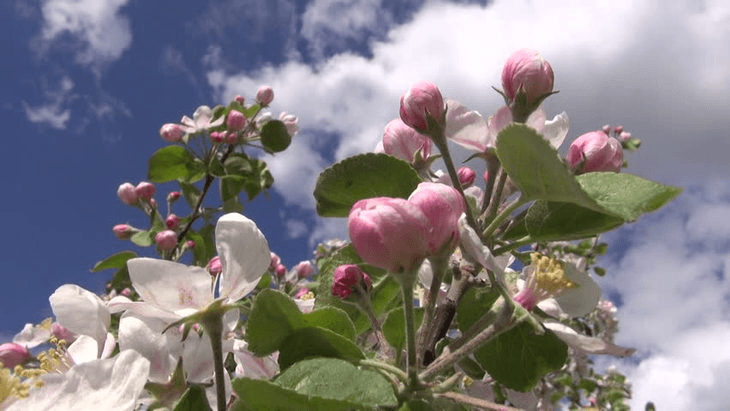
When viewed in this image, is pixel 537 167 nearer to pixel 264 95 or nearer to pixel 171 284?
pixel 171 284

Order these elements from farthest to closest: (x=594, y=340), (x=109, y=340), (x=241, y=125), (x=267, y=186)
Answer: (x=267, y=186), (x=241, y=125), (x=109, y=340), (x=594, y=340)

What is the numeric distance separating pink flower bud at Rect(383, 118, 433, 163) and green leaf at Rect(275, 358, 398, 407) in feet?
1.70

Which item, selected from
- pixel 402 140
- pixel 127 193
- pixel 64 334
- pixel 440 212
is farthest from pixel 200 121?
pixel 440 212

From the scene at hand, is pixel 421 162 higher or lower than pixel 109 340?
higher

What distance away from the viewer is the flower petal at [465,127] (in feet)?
3.40

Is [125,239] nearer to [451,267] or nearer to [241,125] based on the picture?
[241,125]

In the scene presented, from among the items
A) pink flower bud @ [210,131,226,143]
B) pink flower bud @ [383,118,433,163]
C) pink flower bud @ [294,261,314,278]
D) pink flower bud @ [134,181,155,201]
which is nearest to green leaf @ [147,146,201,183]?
pink flower bud @ [134,181,155,201]

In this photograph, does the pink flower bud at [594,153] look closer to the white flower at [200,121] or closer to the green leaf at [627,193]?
the green leaf at [627,193]

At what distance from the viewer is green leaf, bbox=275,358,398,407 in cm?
66

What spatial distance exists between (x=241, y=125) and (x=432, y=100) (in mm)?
2395

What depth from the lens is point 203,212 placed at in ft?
11.5

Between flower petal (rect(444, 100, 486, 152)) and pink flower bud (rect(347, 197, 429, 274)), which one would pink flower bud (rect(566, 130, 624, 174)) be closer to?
flower petal (rect(444, 100, 486, 152))

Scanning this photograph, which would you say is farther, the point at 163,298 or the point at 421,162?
the point at 421,162

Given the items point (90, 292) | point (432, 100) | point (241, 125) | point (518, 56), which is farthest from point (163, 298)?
point (241, 125)
